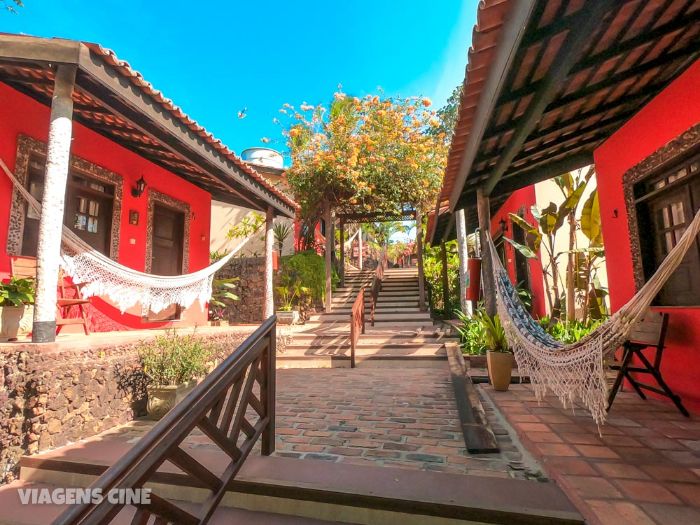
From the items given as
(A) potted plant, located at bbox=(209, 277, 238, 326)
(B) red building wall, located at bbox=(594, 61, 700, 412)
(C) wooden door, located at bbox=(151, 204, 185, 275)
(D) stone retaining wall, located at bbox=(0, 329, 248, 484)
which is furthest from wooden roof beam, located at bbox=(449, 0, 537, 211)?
(A) potted plant, located at bbox=(209, 277, 238, 326)

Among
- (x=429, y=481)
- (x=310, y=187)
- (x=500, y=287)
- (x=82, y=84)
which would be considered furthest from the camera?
(x=310, y=187)

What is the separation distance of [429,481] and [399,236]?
24.7 m

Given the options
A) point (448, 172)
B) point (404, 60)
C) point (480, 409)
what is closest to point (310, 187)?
point (404, 60)

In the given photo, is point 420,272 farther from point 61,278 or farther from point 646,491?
point 646,491

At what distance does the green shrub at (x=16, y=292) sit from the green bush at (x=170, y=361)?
3.49ft

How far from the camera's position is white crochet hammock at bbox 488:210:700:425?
2189mm

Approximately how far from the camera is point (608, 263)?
4254 mm

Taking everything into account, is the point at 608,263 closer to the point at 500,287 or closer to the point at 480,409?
the point at 500,287

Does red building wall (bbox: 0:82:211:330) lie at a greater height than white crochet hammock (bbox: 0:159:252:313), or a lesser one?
greater

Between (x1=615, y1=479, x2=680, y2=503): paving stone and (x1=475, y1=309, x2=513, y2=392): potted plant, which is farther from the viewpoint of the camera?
(x1=475, y1=309, x2=513, y2=392): potted plant

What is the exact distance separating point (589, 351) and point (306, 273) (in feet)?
25.7

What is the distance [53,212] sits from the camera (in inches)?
110

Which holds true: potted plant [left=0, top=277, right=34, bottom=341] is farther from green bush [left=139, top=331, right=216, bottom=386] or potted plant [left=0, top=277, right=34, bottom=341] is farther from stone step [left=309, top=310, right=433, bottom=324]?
stone step [left=309, top=310, right=433, bottom=324]

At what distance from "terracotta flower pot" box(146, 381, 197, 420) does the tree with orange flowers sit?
7.34 metres
